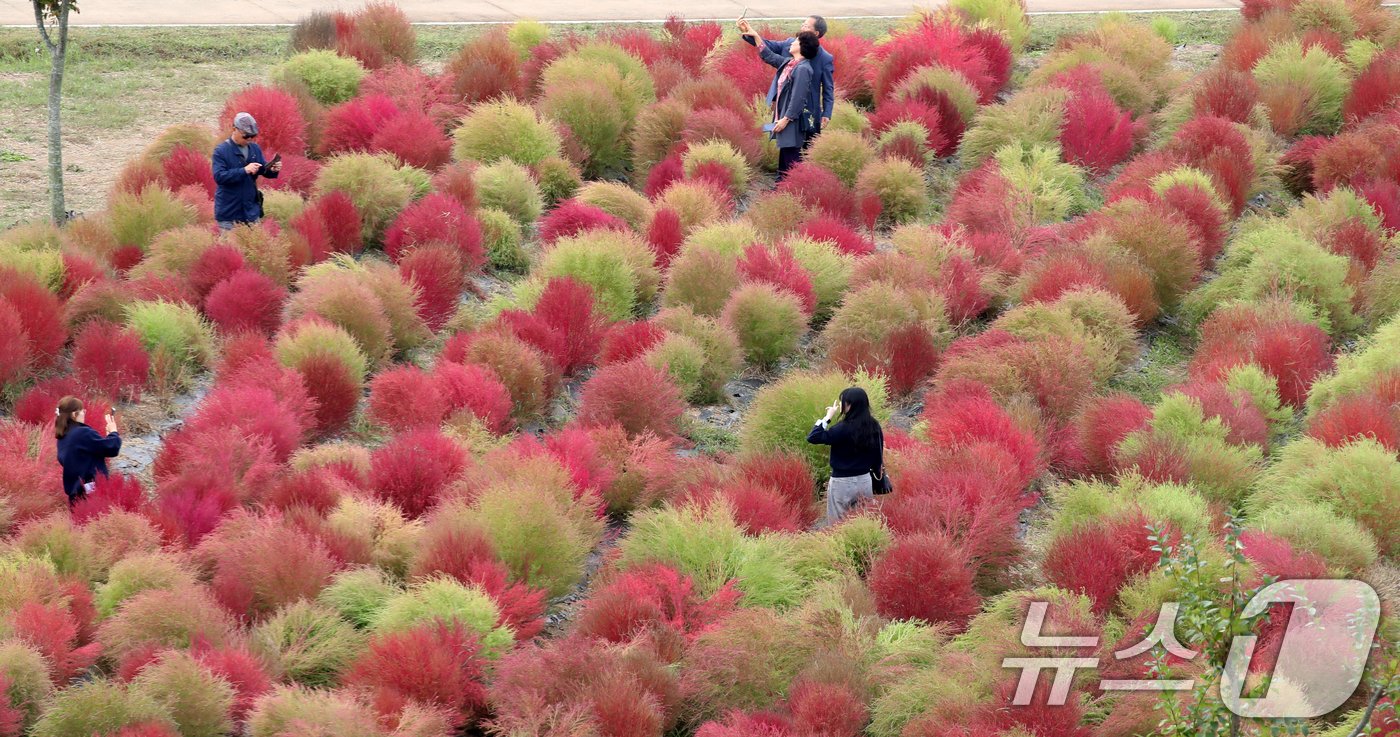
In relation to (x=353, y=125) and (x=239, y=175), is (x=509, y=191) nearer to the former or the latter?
(x=353, y=125)

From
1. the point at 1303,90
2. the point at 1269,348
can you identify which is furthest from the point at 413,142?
the point at 1303,90

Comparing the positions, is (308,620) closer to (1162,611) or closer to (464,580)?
(464,580)

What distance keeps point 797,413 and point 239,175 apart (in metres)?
4.73

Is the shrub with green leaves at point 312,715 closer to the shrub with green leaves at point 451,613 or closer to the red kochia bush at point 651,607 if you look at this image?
the shrub with green leaves at point 451,613

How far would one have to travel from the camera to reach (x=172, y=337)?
8094 millimetres

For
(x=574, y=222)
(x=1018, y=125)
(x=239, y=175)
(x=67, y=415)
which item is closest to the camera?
(x=67, y=415)

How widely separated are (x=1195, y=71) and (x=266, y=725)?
14001mm

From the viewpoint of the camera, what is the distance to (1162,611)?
5531 millimetres

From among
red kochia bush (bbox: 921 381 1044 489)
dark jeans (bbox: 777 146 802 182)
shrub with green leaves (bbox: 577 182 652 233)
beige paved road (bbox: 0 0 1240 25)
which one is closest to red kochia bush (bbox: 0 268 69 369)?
shrub with green leaves (bbox: 577 182 652 233)

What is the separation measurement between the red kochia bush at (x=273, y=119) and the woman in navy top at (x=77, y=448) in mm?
5176

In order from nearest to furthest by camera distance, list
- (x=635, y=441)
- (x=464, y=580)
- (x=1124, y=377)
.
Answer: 1. (x=464, y=580)
2. (x=635, y=441)
3. (x=1124, y=377)

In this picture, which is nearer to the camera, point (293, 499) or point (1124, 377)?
point (293, 499)

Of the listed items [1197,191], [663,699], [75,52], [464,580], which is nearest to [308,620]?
[464,580]

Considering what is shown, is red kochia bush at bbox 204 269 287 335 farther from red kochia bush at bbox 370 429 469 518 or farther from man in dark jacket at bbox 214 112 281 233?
red kochia bush at bbox 370 429 469 518
